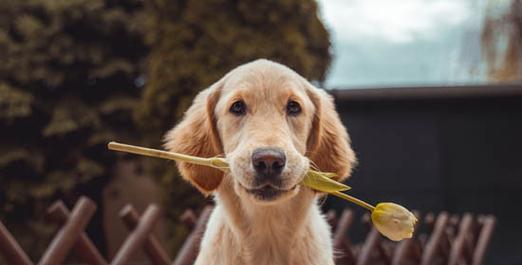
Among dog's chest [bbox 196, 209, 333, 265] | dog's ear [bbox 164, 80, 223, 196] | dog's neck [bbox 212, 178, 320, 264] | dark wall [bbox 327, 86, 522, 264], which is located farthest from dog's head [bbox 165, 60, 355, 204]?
dark wall [bbox 327, 86, 522, 264]

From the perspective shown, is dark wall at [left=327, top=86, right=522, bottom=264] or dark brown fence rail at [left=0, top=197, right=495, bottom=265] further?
dark wall at [left=327, top=86, right=522, bottom=264]

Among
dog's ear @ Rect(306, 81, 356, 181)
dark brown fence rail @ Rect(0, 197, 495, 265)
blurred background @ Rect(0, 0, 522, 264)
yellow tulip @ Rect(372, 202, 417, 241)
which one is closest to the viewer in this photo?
yellow tulip @ Rect(372, 202, 417, 241)

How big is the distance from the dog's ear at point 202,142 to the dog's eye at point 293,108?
389 millimetres

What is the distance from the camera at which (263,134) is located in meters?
2.54

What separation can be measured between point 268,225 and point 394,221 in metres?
0.71

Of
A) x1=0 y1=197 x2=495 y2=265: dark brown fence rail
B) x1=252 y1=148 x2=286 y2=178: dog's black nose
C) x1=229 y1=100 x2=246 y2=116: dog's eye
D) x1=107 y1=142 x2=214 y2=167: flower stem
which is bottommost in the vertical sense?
x1=0 y1=197 x2=495 y2=265: dark brown fence rail

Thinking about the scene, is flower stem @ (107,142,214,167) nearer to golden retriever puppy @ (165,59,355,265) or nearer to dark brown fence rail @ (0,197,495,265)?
golden retriever puppy @ (165,59,355,265)

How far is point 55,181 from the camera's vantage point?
1070 centimetres

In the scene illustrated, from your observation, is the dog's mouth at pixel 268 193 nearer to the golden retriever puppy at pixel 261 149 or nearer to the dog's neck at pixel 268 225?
the golden retriever puppy at pixel 261 149

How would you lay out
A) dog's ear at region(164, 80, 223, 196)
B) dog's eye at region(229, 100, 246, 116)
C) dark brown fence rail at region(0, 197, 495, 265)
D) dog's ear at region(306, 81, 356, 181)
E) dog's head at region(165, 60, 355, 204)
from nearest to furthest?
dog's head at region(165, 60, 355, 204) < dog's eye at region(229, 100, 246, 116) < dog's ear at region(164, 80, 223, 196) < dog's ear at region(306, 81, 356, 181) < dark brown fence rail at region(0, 197, 495, 265)

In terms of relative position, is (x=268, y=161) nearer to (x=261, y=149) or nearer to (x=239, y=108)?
(x=261, y=149)

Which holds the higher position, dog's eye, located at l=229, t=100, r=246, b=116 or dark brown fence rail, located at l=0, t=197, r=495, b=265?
dog's eye, located at l=229, t=100, r=246, b=116

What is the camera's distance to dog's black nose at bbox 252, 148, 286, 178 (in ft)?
7.82

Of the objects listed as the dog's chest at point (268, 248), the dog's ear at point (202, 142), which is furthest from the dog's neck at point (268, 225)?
the dog's ear at point (202, 142)
